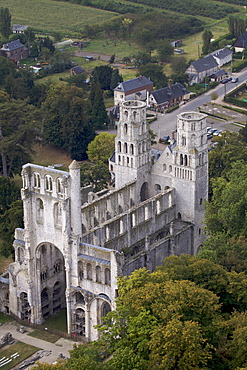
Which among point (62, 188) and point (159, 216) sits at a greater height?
point (62, 188)

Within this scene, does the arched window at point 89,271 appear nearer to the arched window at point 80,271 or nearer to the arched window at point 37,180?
the arched window at point 80,271

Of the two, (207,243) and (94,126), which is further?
(94,126)

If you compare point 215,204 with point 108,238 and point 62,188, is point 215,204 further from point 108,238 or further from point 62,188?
point 62,188

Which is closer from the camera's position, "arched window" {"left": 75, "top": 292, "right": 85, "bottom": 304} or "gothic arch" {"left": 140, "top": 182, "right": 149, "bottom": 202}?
"arched window" {"left": 75, "top": 292, "right": 85, "bottom": 304}

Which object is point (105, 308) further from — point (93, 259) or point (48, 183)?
point (48, 183)

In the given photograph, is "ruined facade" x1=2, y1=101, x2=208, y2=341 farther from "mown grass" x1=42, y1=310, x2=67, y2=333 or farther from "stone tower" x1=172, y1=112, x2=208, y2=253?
"mown grass" x1=42, y1=310, x2=67, y2=333

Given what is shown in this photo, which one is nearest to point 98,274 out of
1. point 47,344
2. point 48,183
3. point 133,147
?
point 47,344

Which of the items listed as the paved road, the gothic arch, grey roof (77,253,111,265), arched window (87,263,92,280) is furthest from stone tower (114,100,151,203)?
the paved road

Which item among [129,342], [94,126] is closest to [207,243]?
[129,342]
